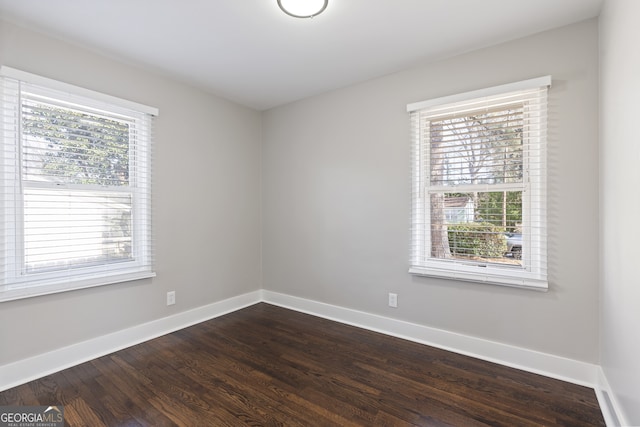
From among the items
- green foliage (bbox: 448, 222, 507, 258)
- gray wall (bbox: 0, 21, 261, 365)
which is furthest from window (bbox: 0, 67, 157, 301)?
green foliage (bbox: 448, 222, 507, 258)

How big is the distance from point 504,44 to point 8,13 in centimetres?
349

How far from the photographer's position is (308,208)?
3521mm

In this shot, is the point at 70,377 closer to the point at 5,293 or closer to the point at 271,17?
the point at 5,293

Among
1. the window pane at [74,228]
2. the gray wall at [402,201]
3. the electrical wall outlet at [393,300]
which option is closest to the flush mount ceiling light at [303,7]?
the gray wall at [402,201]

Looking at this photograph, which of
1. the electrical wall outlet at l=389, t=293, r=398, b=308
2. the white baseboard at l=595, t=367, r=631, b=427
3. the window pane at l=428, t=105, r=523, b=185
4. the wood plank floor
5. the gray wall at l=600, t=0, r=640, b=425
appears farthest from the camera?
the electrical wall outlet at l=389, t=293, r=398, b=308

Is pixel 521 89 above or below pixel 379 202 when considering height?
above

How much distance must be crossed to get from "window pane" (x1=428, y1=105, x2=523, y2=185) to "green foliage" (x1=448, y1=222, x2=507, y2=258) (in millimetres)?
373

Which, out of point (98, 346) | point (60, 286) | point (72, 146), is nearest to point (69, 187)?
point (72, 146)

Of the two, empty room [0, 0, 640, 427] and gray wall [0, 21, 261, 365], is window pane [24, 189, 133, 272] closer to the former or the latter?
empty room [0, 0, 640, 427]

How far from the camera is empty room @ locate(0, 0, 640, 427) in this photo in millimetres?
1824

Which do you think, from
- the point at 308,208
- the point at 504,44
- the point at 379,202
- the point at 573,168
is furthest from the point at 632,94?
the point at 308,208

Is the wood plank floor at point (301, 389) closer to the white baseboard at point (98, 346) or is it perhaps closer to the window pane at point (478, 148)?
the white baseboard at point (98, 346)

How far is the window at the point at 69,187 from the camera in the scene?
81.4 inches

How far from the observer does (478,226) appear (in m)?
2.47
